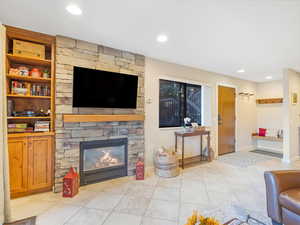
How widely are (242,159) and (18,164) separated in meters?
4.81

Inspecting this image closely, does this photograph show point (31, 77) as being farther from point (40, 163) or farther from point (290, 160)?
point (290, 160)

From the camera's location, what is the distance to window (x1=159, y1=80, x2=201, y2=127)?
12.4 ft

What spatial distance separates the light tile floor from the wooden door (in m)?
1.79

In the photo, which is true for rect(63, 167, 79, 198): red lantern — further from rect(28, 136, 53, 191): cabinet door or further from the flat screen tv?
the flat screen tv

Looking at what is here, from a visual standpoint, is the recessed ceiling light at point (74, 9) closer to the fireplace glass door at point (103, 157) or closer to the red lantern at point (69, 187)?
the fireplace glass door at point (103, 157)

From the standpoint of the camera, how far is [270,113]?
5477mm

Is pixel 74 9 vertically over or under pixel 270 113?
over

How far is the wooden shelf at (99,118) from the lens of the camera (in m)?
2.41

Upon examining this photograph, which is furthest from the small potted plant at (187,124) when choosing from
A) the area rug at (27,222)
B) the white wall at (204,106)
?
the area rug at (27,222)

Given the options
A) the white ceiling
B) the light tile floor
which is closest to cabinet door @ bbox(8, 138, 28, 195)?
the light tile floor

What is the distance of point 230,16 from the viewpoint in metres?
1.91

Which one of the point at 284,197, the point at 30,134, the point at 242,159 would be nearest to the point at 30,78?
the point at 30,134

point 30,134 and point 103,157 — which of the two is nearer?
point 30,134

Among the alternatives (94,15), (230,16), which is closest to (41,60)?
(94,15)
